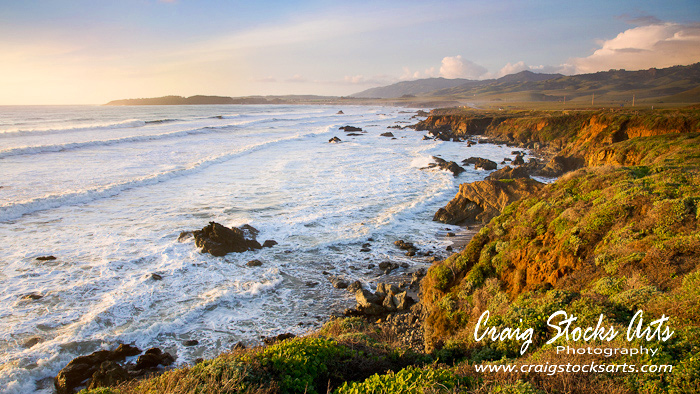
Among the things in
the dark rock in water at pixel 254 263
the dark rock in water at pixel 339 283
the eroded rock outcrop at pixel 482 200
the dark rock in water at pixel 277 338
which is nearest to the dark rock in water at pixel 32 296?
the dark rock in water at pixel 254 263

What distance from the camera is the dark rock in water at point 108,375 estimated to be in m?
6.38

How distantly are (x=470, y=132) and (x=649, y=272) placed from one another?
48566mm

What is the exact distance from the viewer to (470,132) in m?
50.5

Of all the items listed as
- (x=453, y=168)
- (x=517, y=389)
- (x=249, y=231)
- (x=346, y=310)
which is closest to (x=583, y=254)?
(x=517, y=389)

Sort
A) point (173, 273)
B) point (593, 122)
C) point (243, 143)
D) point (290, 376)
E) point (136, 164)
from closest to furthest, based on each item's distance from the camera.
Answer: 1. point (290, 376)
2. point (173, 273)
3. point (136, 164)
4. point (593, 122)
5. point (243, 143)

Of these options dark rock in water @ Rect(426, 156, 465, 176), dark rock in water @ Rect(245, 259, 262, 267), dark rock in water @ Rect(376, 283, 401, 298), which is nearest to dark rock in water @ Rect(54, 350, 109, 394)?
dark rock in water @ Rect(245, 259, 262, 267)

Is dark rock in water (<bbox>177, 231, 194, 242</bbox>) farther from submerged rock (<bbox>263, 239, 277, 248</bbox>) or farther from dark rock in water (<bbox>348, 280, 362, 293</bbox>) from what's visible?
dark rock in water (<bbox>348, 280, 362, 293</bbox>)

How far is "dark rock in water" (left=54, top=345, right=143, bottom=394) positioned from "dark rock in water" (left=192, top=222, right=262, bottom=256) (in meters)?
4.82

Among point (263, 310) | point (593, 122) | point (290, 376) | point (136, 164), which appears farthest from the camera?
point (593, 122)

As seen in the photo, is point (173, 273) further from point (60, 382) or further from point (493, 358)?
point (493, 358)

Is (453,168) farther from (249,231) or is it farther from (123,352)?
(123,352)

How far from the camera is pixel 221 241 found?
12336mm

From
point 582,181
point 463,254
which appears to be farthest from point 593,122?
point 463,254

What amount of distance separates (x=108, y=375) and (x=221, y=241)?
6048mm
